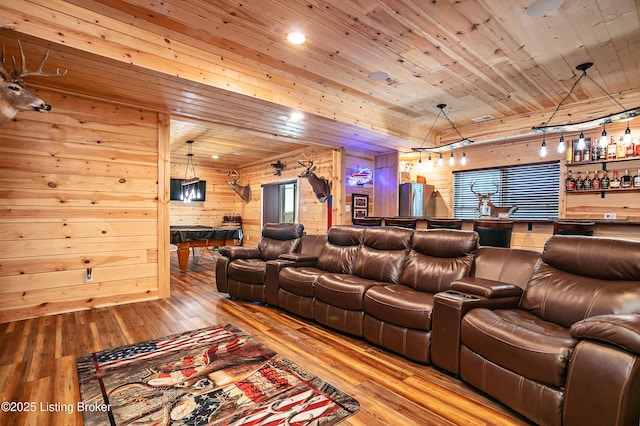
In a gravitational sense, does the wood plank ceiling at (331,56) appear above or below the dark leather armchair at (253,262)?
above

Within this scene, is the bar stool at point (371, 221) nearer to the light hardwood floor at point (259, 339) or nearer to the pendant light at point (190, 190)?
the light hardwood floor at point (259, 339)

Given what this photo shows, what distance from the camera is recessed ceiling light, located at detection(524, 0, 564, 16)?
2.63 meters

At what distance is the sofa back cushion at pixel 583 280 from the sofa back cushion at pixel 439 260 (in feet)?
1.84

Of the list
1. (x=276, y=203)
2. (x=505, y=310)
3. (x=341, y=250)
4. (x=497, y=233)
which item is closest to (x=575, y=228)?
Answer: (x=497, y=233)

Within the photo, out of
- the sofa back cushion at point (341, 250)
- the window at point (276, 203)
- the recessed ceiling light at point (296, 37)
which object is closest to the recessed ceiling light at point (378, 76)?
the recessed ceiling light at point (296, 37)

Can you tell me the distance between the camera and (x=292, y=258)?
13.3ft

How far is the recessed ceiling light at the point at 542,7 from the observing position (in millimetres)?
2633

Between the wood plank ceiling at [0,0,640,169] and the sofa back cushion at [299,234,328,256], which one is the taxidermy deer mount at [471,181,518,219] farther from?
the sofa back cushion at [299,234,328,256]

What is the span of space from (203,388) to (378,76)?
389cm

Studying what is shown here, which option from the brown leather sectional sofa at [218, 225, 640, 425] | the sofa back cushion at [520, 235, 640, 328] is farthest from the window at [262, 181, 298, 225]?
the sofa back cushion at [520, 235, 640, 328]

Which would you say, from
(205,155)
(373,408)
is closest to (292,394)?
(373,408)

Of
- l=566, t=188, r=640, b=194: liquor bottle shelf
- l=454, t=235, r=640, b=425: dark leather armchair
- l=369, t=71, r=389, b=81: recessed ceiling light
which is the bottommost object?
l=454, t=235, r=640, b=425: dark leather armchair

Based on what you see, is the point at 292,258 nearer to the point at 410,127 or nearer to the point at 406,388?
the point at 406,388

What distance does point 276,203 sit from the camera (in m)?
9.47
